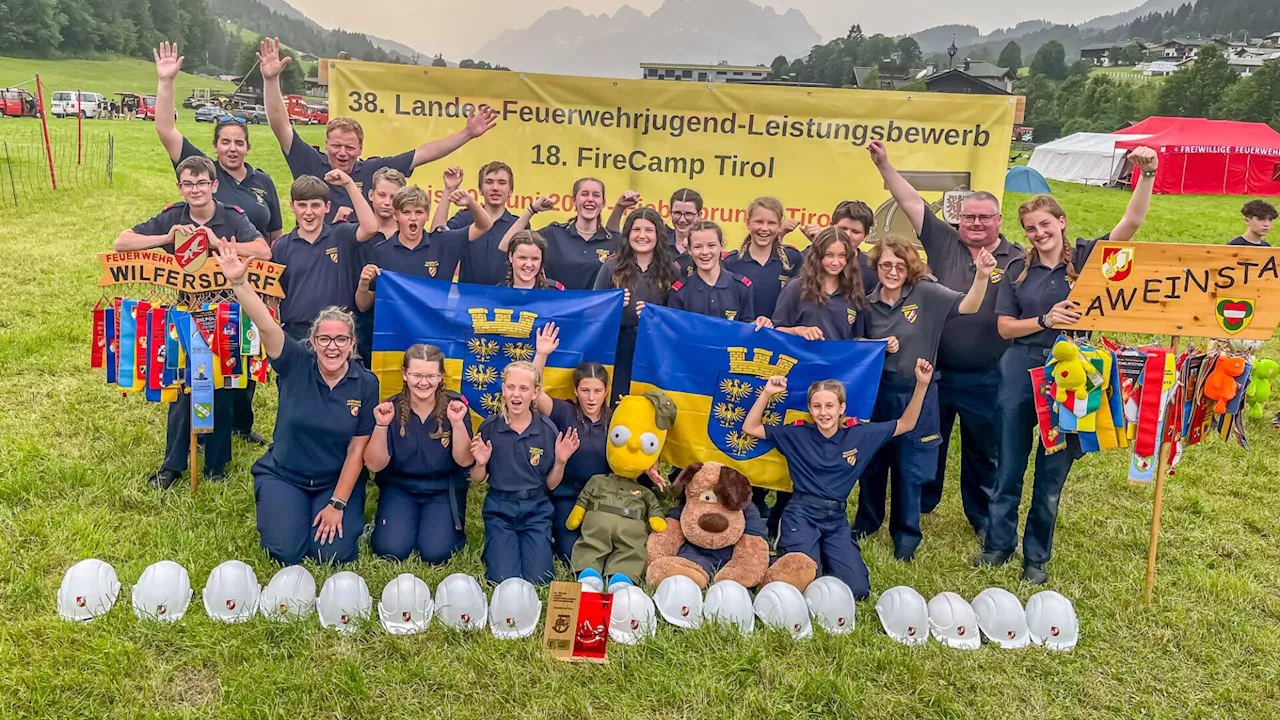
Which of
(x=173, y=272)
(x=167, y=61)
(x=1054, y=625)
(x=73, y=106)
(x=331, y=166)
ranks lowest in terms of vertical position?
(x=1054, y=625)

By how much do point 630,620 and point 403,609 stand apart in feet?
3.98

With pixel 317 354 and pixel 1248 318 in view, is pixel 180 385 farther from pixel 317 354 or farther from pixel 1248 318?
pixel 1248 318

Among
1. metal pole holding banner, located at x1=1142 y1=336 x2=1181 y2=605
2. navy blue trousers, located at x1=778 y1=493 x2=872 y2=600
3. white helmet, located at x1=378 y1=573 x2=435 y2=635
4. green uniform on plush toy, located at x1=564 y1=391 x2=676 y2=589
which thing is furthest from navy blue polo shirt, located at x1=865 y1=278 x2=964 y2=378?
white helmet, located at x1=378 y1=573 x2=435 y2=635

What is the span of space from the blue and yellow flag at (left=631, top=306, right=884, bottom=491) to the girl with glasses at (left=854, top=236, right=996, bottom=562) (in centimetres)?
29

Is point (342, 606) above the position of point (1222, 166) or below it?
below

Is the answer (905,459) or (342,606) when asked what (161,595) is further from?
(905,459)

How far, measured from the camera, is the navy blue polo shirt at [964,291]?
577 centimetres

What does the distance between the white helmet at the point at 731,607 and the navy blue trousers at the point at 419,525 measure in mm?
1749

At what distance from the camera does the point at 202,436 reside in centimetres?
652

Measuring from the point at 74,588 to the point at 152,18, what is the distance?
125204 mm

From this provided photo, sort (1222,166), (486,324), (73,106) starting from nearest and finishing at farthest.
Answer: (486,324) → (1222,166) → (73,106)

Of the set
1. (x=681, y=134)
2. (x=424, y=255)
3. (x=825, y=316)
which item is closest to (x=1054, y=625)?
(x=825, y=316)

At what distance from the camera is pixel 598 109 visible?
830 centimetres

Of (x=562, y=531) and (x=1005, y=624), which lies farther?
(x=562, y=531)
